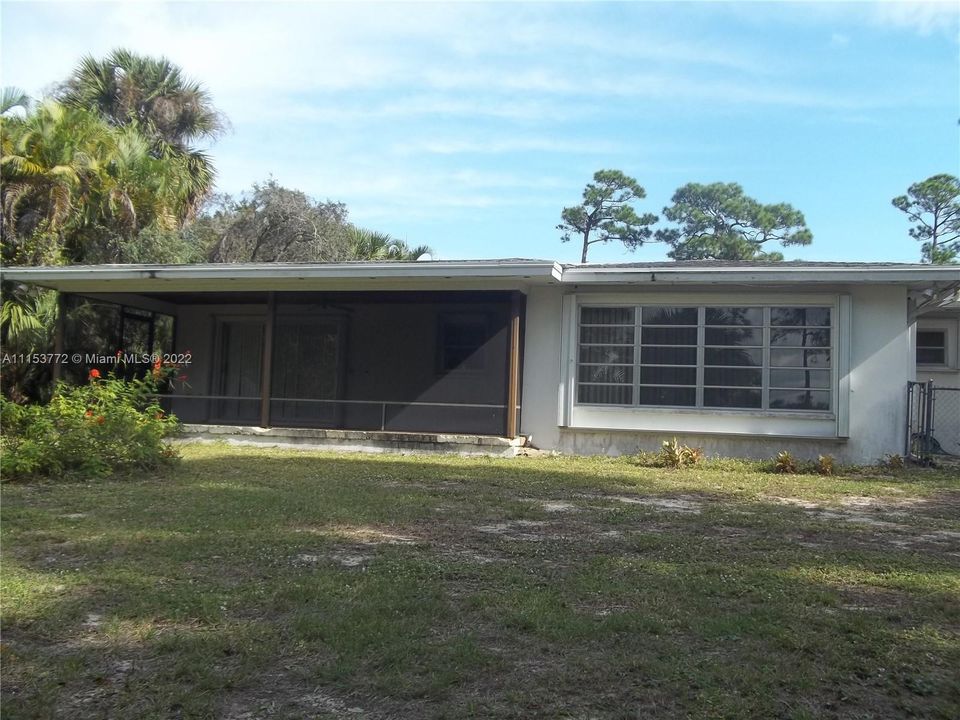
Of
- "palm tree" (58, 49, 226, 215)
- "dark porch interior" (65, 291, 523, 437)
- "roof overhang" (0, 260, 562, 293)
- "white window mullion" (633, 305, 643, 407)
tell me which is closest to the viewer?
"roof overhang" (0, 260, 562, 293)

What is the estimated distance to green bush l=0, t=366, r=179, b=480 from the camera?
8.61 metres

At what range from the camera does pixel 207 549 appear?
5.56m

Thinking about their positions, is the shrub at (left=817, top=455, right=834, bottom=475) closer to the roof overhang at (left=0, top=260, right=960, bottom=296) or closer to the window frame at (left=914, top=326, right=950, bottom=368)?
the roof overhang at (left=0, top=260, right=960, bottom=296)

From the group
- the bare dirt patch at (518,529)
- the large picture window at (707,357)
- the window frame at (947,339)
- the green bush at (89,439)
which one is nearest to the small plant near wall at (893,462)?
the large picture window at (707,357)

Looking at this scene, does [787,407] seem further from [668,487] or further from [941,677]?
[941,677]

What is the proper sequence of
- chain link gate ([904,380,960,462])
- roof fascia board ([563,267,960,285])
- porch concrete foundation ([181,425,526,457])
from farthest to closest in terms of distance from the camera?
porch concrete foundation ([181,425,526,457]) < chain link gate ([904,380,960,462]) < roof fascia board ([563,267,960,285])

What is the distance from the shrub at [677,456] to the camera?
36.5 feet

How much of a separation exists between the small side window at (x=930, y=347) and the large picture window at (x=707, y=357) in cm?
444

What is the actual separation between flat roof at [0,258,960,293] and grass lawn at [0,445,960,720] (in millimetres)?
4557

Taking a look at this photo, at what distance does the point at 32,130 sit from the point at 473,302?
29.0ft

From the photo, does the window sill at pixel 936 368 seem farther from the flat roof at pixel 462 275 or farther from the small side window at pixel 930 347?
the flat roof at pixel 462 275

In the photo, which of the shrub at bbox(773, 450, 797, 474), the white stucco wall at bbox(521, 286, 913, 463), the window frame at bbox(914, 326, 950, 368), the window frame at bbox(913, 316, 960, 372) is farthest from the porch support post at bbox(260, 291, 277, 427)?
the window frame at bbox(914, 326, 950, 368)

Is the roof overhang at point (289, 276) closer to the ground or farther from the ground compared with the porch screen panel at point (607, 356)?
farther from the ground

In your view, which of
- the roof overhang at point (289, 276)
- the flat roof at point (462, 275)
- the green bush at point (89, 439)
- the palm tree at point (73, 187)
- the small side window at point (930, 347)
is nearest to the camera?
the green bush at point (89, 439)
